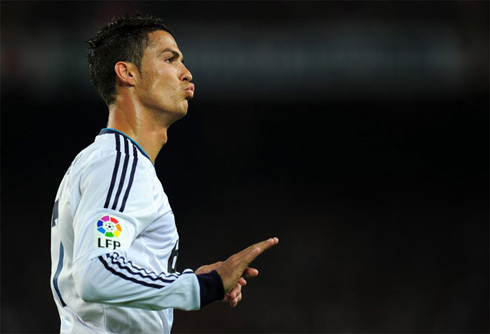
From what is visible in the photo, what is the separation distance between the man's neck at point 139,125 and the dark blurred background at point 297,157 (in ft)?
13.1

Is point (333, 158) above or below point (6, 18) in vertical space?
below

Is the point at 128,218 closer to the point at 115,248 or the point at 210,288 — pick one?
the point at 115,248

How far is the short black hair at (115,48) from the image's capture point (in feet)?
8.45

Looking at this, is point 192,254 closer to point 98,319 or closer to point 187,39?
point 187,39

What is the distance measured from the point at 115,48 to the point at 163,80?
0.24 meters

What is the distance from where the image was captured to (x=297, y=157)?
6.71m

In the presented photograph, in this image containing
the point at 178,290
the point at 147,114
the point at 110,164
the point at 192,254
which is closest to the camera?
the point at 178,290

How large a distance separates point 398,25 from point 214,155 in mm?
2452

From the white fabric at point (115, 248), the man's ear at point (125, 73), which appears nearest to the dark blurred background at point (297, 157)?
the man's ear at point (125, 73)

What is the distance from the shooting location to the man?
1.90m

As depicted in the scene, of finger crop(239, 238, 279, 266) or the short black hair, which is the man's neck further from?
finger crop(239, 238, 279, 266)

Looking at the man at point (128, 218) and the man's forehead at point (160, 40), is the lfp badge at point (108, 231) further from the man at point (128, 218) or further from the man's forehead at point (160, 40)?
the man's forehead at point (160, 40)

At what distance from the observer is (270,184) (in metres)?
6.66

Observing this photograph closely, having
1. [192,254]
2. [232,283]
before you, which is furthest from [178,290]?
[192,254]
